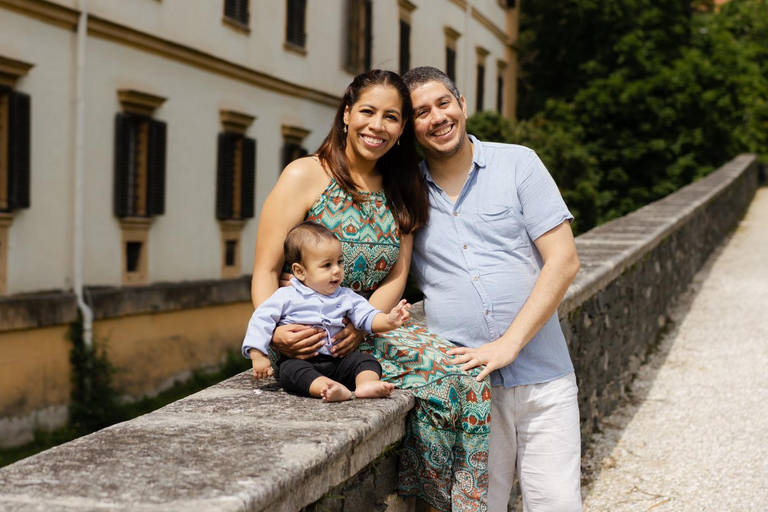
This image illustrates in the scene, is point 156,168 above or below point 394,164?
above

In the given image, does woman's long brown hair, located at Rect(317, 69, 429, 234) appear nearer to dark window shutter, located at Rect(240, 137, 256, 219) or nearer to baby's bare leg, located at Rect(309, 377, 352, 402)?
baby's bare leg, located at Rect(309, 377, 352, 402)

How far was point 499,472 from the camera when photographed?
130 inches

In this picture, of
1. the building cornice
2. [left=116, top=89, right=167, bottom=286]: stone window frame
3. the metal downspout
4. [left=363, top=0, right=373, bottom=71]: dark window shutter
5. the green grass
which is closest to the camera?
the green grass

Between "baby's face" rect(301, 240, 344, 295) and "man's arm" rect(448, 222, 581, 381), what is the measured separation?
45 centimetres

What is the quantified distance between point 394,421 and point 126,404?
10.1m

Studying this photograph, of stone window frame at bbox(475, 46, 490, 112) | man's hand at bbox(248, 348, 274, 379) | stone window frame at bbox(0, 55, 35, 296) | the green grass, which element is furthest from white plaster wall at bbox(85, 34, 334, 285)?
man's hand at bbox(248, 348, 274, 379)

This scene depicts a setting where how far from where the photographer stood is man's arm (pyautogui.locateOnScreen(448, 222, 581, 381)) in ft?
9.87

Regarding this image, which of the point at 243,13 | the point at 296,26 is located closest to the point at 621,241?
the point at 243,13

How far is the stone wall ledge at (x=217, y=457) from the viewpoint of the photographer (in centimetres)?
185

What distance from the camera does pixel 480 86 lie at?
25.5 meters

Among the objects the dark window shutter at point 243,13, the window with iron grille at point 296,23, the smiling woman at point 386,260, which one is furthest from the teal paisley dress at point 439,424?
the window with iron grille at point 296,23

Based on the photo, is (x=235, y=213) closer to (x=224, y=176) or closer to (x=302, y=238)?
(x=224, y=176)

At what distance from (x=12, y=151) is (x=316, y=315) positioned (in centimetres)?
886

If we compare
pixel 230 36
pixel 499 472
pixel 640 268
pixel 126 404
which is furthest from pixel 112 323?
pixel 499 472
